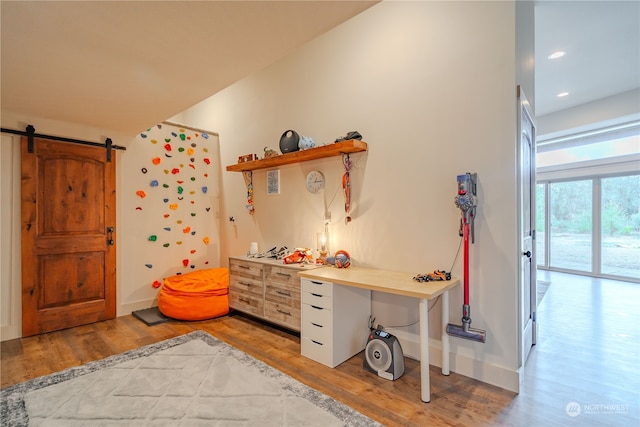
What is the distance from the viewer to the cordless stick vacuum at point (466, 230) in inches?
90.0

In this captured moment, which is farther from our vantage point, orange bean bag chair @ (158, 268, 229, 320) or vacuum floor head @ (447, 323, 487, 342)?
orange bean bag chair @ (158, 268, 229, 320)

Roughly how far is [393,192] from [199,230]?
10.5 feet

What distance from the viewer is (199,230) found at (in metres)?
4.71

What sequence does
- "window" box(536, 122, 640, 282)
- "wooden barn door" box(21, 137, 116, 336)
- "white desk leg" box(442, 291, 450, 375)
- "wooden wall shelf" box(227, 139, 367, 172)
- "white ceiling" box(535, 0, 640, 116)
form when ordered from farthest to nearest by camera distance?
"window" box(536, 122, 640, 282), "wooden barn door" box(21, 137, 116, 336), "white ceiling" box(535, 0, 640, 116), "wooden wall shelf" box(227, 139, 367, 172), "white desk leg" box(442, 291, 450, 375)

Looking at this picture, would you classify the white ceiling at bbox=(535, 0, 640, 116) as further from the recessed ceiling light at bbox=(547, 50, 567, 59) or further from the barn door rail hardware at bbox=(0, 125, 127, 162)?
the barn door rail hardware at bbox=(0, 125, 127, 162)

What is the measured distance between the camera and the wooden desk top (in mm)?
2141

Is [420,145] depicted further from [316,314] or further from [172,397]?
[172,397]

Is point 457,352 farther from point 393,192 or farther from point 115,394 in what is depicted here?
point 115,394

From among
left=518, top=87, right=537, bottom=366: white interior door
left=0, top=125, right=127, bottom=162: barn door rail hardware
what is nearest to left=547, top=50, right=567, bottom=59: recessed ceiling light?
left=518, top=87, right=537, bottom=366: white interior door

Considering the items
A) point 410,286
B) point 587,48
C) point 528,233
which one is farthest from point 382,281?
point 587,48

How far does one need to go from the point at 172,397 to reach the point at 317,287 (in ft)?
4.35

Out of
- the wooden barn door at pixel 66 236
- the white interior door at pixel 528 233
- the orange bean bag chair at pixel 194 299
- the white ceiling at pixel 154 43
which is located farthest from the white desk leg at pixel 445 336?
the wooden barn door at pixel 66 236

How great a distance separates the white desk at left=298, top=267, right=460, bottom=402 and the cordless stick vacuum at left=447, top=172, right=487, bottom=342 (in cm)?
10

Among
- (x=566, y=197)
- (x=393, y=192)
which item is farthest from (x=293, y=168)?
(x=566, y=197)
